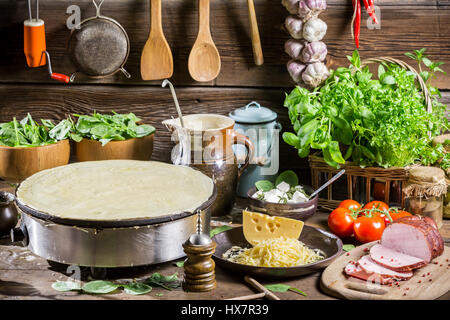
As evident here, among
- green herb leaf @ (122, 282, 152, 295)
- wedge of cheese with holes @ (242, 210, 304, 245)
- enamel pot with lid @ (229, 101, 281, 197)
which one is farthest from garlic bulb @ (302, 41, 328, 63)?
green herb leaf @ (122, 282, 152, 295)

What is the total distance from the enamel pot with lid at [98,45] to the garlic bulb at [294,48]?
2.07ft

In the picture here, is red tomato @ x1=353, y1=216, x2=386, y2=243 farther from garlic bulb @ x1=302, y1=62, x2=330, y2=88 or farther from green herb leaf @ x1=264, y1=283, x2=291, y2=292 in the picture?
garlic bulb @ x1=302, y1=62, x2=330, y2=88

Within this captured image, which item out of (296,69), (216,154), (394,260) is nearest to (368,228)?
(394,260)

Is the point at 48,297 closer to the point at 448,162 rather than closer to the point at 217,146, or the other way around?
the point at 217,146

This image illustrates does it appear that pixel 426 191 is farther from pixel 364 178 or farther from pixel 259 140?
pixel 259 140

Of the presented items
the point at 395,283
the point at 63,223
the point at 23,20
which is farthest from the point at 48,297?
the point at 23,20

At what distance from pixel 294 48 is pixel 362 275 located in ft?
3.11

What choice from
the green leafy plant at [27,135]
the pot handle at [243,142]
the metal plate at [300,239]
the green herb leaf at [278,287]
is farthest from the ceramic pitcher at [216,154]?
the green herb leaf at [278,287]

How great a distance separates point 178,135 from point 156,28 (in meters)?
0.54

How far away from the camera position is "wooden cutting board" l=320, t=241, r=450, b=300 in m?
1.63

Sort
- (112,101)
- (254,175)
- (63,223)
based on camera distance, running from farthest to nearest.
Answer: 1. (112,101)
2. (254,175)
3. (63,223)

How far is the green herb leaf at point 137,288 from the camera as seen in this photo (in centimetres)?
166

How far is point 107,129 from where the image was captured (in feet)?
7.63

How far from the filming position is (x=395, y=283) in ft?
5.59
